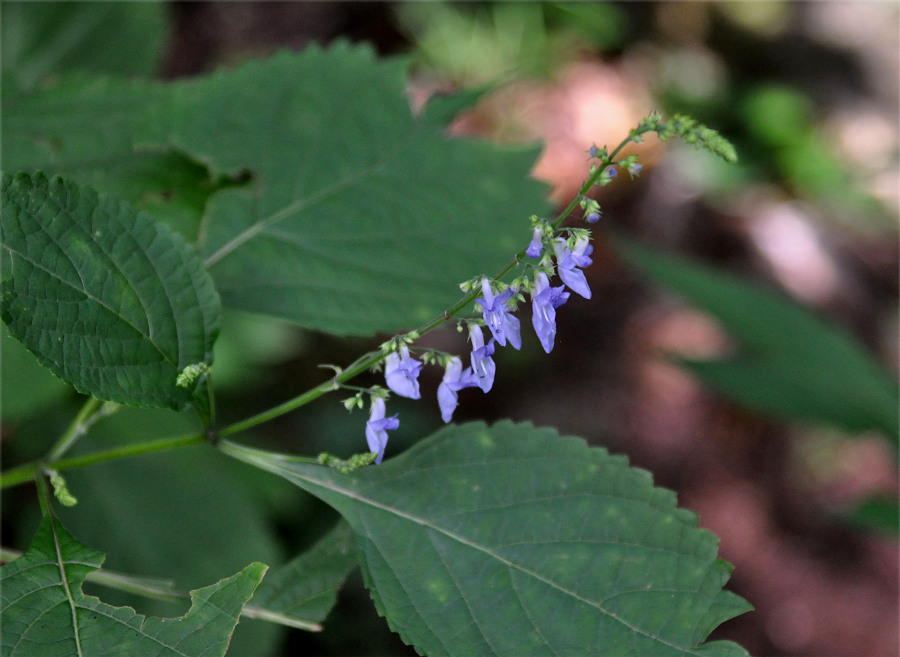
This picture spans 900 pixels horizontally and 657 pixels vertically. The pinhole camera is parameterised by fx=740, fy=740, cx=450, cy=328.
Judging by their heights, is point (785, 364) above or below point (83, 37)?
below

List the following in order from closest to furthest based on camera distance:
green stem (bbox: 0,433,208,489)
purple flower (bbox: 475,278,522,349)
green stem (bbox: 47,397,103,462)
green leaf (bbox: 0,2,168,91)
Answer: purple flower (bbox: 475,278,522,349)
green stem (bbox: 0,433,208,489)
green stem (bbox: 47,397,103,462)
green leaf (bbox: 0,2,168,91)

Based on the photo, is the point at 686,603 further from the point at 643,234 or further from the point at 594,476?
the point at 643,234

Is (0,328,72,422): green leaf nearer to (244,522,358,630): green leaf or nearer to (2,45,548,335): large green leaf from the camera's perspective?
(2,45,548,335): large green leaf

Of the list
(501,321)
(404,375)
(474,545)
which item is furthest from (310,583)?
(501,321)

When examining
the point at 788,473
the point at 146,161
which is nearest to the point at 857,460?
the point at 788,473

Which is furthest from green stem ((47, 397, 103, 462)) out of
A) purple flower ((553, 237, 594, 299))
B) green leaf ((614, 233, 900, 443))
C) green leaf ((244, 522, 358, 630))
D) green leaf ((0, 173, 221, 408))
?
green leaf ((614, 233, 900, 443))

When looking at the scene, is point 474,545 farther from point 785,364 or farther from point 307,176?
point 785,364
